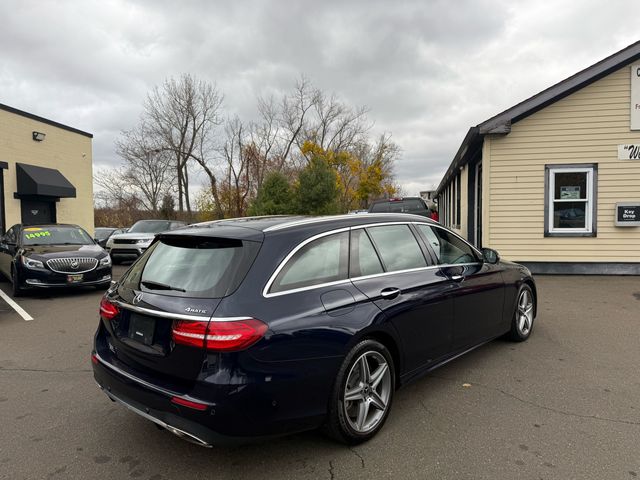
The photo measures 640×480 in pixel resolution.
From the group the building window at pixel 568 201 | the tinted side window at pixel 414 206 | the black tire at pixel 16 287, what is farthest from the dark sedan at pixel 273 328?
the tinted side window at pixel 414 206

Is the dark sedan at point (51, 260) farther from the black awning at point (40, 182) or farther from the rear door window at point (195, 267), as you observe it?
the rear door window at point (195, 267)

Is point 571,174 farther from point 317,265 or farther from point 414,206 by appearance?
point 317,265

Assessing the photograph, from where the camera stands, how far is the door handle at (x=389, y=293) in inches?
130

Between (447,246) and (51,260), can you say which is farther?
(51,260)

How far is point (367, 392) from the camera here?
3156 mm

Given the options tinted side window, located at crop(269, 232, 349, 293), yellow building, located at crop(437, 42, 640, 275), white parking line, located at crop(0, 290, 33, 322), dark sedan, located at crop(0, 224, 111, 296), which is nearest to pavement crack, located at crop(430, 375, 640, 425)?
tinted side window, located at crop(269, 232, 349, 293)

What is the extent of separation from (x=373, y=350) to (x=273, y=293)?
907 millimetres

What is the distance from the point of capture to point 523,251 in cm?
1060

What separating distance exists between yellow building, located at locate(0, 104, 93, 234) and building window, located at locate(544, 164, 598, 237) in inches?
612

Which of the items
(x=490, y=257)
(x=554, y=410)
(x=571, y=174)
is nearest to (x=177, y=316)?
(x=554, y=410)

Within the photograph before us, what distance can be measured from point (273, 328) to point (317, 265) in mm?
630

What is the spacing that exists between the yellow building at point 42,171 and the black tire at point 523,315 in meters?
15.5

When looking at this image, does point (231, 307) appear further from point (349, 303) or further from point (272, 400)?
point (349, 303)

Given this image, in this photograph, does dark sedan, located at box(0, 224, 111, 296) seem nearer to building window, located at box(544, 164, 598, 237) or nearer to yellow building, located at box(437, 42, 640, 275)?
yellow building, located at box(437, 42, 640, 275)
